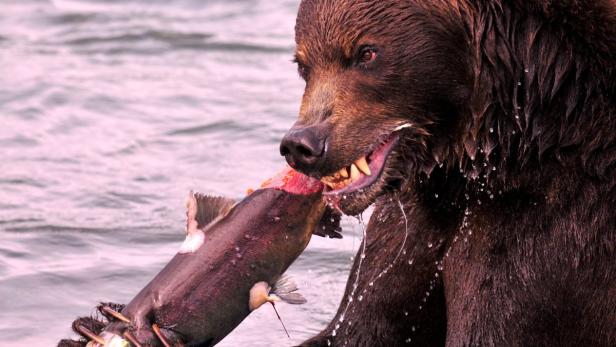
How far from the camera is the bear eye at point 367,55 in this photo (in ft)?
18.3

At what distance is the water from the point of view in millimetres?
7992

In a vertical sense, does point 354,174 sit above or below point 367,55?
below

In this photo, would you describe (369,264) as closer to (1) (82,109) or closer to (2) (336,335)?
(2) (336,335)

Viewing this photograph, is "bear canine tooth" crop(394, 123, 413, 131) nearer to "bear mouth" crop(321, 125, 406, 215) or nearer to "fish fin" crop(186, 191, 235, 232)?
"bear mouth" crop(321, 125, 406, 215)

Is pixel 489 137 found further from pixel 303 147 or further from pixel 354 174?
pixel 303 147

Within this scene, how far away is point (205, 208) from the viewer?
5727 millimetres

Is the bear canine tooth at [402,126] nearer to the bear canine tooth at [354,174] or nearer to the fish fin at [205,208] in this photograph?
the bear canine tooth at [354,174]

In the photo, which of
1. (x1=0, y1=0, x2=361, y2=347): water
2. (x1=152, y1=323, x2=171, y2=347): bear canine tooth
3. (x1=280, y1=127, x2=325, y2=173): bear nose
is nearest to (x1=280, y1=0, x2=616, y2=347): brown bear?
(x1=280, y1=127, x2=325, y2=173): bear nose

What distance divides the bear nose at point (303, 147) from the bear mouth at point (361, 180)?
148 millimetres

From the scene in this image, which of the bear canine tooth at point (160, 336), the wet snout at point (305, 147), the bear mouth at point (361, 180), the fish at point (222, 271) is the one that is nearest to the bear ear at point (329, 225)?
the fish at point (222, 271)

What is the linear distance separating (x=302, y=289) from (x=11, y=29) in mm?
6240

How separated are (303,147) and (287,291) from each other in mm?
608

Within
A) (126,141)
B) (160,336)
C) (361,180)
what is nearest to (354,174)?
(361,180)

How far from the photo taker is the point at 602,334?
5.79m
